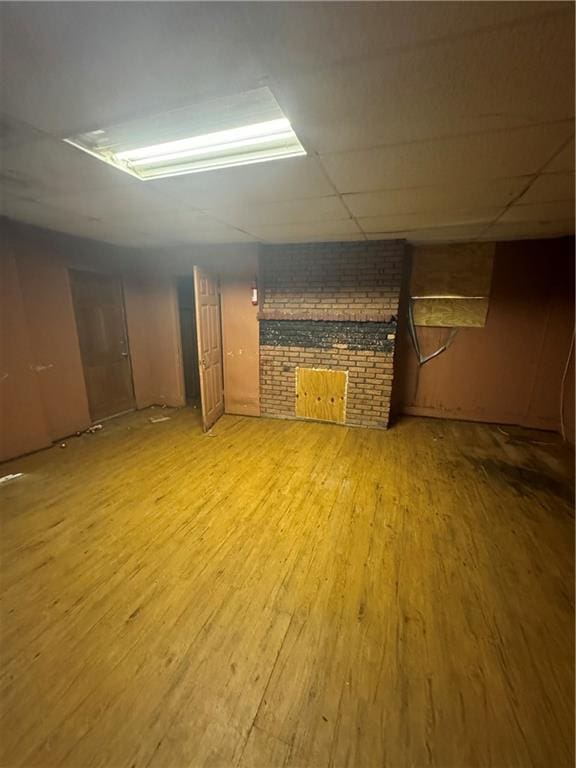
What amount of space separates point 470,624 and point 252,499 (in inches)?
64.6

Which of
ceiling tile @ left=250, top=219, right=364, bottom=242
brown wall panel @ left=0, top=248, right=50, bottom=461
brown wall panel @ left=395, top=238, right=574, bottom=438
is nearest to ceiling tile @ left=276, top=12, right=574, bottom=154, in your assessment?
ceiling tile @ left=250, top=219, right=364, bottom=242

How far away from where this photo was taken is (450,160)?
1616 millimetres

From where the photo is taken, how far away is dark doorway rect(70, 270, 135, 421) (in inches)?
153

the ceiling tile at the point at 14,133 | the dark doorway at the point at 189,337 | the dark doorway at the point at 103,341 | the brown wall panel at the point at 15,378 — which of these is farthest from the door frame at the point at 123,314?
the ceiling tile at the point at 14,133

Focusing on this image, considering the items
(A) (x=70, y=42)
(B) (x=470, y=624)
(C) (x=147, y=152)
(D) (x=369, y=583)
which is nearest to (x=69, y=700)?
(D) (x=369, y=583)

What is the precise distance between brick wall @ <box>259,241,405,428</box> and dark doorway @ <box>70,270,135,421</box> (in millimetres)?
2059

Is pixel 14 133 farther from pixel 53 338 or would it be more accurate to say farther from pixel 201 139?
pixel 53 338

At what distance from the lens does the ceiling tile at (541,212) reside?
7.75 ft

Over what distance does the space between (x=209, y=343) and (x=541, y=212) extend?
3.65 meters

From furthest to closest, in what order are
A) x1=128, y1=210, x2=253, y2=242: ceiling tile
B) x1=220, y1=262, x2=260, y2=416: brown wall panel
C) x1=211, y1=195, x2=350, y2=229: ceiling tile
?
x1=220, y1=262, x2=260, y2=416: brown wall panel → x1=128, y1=210, x2=253, y2=242: ceiling tile → x1=211, y1=195, x2=350, y2=229: ceiling tile

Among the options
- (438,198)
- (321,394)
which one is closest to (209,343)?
(321,394)

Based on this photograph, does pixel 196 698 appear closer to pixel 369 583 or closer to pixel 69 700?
pixel 69 700

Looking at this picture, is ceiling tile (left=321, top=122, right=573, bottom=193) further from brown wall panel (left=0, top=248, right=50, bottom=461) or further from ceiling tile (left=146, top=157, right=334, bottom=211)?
brown wall panel (left=0, top=248, right=50, bottom=461)

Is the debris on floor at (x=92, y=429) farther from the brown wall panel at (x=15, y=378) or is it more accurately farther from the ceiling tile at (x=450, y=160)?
the ceiling tile at (x=450, y=160)
